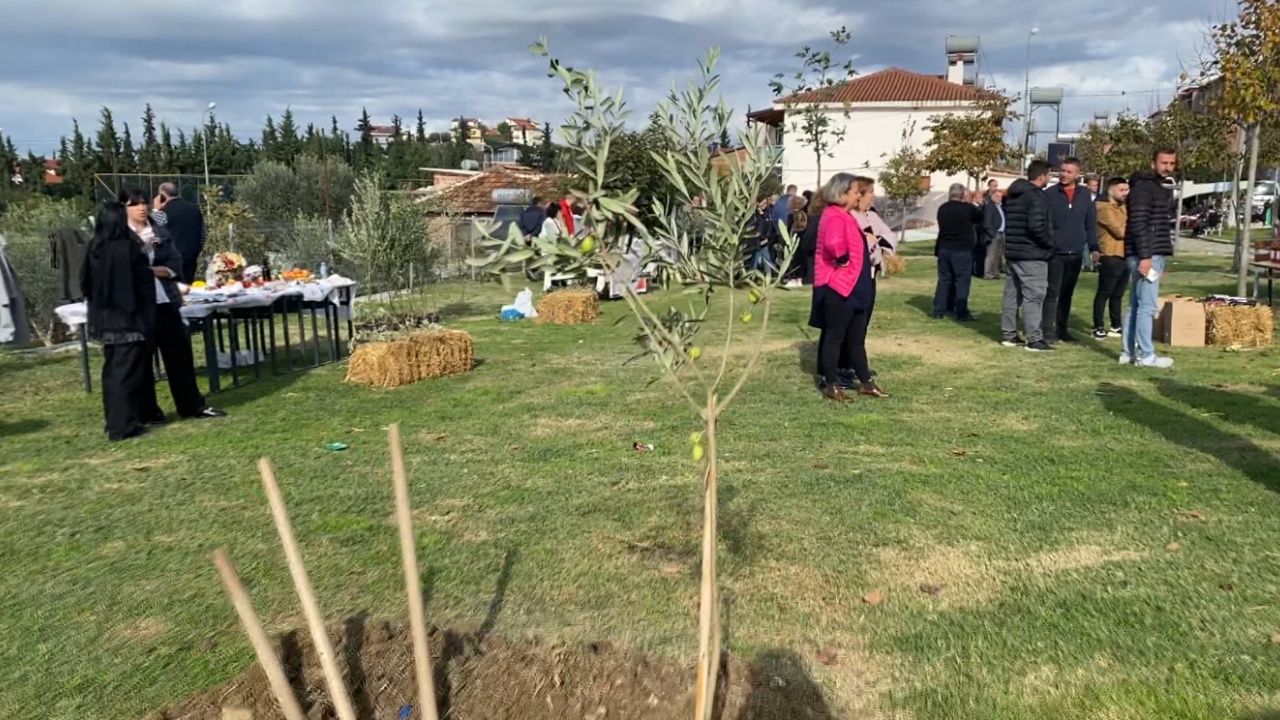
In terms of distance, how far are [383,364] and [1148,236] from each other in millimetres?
6955

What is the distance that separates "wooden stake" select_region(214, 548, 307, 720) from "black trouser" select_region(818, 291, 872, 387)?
589cm

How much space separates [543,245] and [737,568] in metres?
2.28

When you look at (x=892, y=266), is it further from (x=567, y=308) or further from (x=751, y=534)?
(x=751, y=534)

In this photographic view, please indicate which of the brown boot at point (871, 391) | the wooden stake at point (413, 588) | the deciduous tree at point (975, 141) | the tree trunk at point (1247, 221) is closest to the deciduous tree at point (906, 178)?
the deciduous tree at point (975, 141)

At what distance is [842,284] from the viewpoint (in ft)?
24.6

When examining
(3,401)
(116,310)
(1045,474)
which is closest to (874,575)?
(1045,474)

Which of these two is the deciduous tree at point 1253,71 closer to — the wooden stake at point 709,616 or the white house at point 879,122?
the wooden stake at point 709,616

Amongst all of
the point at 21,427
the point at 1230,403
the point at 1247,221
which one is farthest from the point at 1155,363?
the point at 21,427

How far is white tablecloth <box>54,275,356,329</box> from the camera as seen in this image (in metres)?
8.53

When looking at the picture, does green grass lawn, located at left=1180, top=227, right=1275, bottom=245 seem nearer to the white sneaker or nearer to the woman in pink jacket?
the white sneaker

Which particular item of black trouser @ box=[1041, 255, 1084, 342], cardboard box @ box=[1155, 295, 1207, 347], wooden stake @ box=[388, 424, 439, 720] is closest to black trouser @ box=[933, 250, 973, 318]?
black trouser @ box=[1041, 255, 1084, 342]

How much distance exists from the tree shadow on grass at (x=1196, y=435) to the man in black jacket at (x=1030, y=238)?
187cm

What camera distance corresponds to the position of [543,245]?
2688 millimetres

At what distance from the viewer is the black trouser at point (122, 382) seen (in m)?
6.94
